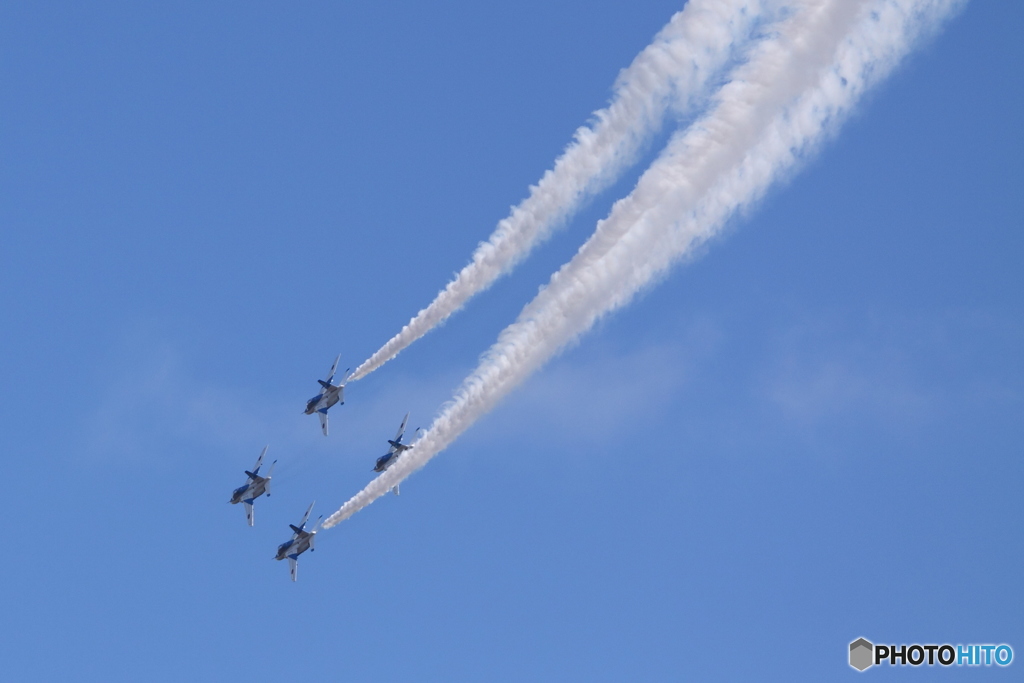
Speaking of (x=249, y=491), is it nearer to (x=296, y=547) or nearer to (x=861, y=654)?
(x=296, y=547)

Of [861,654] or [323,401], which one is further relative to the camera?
[323,401]

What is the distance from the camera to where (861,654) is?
146ft

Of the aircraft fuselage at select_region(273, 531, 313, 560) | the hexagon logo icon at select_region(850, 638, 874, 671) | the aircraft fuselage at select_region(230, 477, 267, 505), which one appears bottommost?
the hexagon logo icon at select_region(850, 638, 874, 671)

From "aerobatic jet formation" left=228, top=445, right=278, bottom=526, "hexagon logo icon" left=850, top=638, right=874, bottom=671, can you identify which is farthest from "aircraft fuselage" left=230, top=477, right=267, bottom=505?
"hexagon logo icon" left=850, top=638, right=874, bottom=671

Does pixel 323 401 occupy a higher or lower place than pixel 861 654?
higher

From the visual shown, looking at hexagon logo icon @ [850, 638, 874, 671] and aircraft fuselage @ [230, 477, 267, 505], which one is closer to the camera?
hexagon logo icon @ [850, 638, 874, 671]

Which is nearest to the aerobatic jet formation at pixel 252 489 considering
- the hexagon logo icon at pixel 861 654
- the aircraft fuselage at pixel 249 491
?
the aircraft fuselage at pixel 249 491

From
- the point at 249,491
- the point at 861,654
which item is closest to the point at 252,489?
the point at 249,491

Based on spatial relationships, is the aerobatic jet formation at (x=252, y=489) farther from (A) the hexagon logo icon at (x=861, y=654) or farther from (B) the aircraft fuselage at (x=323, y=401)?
(A) the hexagon logo icon at (x=861, y=654)

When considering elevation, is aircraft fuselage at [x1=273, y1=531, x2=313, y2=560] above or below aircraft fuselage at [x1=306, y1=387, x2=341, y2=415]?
below

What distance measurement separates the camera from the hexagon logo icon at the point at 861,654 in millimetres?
44156

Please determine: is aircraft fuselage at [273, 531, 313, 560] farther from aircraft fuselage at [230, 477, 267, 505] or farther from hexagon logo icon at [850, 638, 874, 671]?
hexagon logo icon at [850, 638, 874, 671]

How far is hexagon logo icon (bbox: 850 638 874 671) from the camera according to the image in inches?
1738

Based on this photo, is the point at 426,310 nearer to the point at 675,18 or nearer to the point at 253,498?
the point at 675,18
